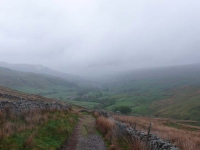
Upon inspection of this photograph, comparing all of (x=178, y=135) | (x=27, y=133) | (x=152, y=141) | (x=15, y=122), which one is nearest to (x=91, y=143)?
(x=27, y=133)

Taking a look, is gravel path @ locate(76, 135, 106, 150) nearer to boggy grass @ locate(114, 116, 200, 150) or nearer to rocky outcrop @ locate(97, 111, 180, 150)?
rocky outcrop @ locate(97, 111, 180, 150)

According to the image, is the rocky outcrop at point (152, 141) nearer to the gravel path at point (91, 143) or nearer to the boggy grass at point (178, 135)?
the boggy grass at point (178, 135)

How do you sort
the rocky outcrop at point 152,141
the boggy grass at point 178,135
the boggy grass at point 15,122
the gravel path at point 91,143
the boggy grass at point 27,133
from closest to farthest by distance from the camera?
the rocky outcrop at point 152,141
the boggy grass at point 27,133
the boggy grass at point 178,135
the boggy grass at point 15,122
the gravel path at point 91,143

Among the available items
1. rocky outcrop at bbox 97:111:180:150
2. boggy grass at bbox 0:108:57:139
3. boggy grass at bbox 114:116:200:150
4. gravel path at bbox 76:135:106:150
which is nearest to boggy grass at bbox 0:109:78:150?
boggy grass at bbox 0:108:57:139

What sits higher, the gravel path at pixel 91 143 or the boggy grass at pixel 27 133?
the boggy grass at pixel 27 133

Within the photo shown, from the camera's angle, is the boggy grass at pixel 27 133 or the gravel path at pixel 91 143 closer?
the boggy grass at pixel 27 133

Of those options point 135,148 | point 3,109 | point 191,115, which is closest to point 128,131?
point 135,148

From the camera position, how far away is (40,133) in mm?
12789

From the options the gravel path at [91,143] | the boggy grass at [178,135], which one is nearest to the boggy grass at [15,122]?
the gravel path at [91,143]

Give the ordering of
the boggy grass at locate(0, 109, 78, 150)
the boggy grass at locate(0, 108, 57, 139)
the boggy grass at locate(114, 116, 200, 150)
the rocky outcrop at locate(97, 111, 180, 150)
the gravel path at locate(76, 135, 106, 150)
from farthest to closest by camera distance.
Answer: the gravel path at locate(76, 135, 106, 150) < the boggy grass at locate(0, 108, 57, 139) < the boggy grass at locate(114, 116, 200, 150) < the boggy grass at locate(0, 109, 78, 150) < the rocky outcrop at locate(97, 111, 180, 150)

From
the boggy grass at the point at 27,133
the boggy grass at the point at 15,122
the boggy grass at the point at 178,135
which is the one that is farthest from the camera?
the boggy grass at the point at 15,122

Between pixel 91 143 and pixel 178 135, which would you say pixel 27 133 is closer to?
pixel 91 143

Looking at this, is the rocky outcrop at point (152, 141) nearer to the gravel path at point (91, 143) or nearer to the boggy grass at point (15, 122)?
the gravel path at point (91, 143)

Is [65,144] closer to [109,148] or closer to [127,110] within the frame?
[109,148]
